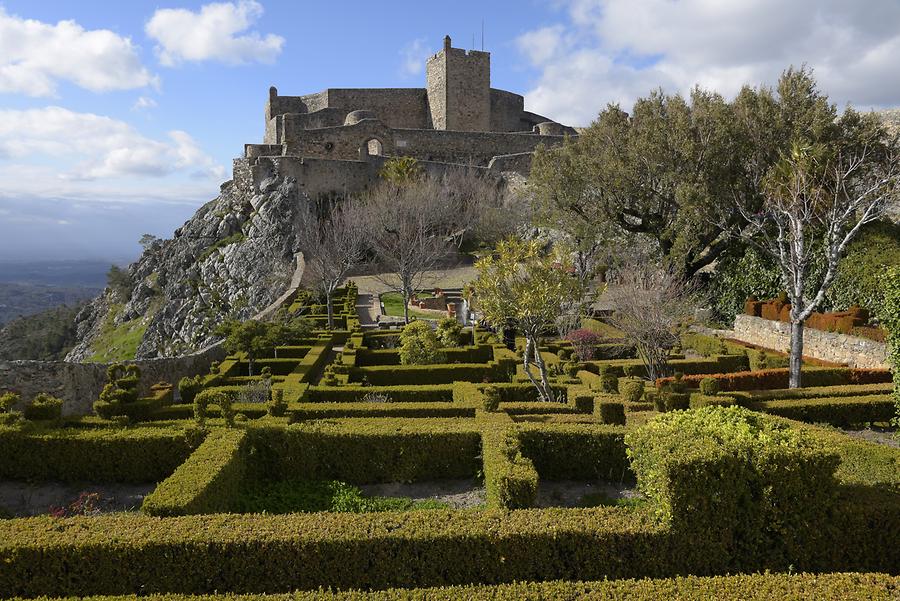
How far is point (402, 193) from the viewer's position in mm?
35812

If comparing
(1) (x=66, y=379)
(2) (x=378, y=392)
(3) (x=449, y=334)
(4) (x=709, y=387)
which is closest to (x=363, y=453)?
(2) (x=378, y=392)

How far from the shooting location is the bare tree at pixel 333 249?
2498 centimetres

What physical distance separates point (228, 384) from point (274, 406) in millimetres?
4557

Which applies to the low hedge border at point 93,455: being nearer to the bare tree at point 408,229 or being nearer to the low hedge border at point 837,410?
the low hedge border at point 837,410

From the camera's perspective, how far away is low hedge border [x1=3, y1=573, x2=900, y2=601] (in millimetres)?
5045

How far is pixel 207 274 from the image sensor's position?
127ft

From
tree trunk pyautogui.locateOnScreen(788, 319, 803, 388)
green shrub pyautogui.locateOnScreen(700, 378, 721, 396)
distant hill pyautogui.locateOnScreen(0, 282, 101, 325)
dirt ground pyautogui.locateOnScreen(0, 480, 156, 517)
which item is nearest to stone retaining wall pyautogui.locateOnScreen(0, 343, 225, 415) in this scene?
dirt ground pyautogui.locateOnScreen(0, 480, 156, 517)

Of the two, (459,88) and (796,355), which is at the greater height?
(459,88)

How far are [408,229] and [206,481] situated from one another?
73.1 ft

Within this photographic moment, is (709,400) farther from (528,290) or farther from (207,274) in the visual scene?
(207,274)

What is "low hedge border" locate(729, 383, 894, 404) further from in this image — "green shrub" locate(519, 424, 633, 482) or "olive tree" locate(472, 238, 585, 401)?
"green shrub" locate(519, 424, 633, 482)

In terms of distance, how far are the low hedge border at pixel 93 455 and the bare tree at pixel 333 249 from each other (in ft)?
46.5

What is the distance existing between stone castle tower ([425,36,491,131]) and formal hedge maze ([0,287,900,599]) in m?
41.3

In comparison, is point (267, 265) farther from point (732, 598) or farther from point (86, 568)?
point (732, 598)
